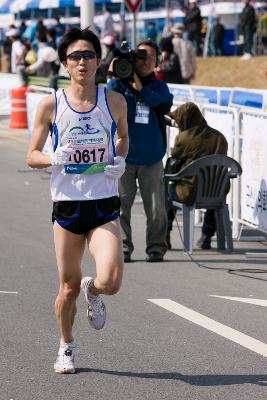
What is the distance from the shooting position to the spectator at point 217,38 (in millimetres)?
39938

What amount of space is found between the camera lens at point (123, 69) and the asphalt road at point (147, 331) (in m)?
1.82

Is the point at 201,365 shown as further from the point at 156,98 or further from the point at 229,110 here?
the point at 229,110

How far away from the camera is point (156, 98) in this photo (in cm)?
1198

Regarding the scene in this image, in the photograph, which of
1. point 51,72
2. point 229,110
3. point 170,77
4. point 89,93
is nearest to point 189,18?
point 51,72

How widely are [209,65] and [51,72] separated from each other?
874 cm

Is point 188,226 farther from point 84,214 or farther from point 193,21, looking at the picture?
point 193,21

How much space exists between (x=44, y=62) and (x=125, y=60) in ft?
67.2

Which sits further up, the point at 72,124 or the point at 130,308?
the point at 72,124

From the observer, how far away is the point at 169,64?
80.8 ft

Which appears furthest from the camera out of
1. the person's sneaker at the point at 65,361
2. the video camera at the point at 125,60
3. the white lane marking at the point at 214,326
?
the video camera at the point at 125,60

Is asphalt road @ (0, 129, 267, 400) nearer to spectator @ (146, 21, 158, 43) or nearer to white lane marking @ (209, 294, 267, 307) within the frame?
white lane marking @ (209, 294, 267, 307)

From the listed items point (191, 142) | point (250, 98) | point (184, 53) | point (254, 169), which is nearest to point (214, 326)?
point (191, 142)

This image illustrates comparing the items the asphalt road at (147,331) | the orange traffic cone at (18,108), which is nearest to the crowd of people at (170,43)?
the orange traffic cone at (18,108)

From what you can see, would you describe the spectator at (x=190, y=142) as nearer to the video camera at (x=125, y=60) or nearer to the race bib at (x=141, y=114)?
the race bib at (x=141, y=114)
